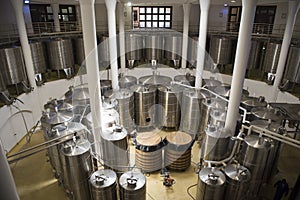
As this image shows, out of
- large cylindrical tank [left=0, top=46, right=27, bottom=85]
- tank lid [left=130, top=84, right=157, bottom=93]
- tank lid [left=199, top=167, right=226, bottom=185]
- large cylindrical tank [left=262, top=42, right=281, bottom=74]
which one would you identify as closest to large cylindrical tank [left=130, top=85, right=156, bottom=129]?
tank lid [left=130, top=84, right=157, bottom=93]

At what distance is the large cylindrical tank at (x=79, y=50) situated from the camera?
12844 mm

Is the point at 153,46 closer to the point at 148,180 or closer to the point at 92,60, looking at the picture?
the point at 92,60

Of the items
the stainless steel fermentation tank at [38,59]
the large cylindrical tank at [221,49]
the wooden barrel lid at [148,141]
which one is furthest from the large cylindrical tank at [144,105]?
the large cylindrical tank at [221,49]

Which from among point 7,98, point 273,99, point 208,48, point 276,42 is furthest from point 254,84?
point 7,98

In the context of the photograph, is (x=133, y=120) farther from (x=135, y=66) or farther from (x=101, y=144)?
(x=135, y=66)

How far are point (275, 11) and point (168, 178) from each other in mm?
13062

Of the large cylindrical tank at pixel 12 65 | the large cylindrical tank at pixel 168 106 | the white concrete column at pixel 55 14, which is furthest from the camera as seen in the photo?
the white concrete column at pixel 55 14


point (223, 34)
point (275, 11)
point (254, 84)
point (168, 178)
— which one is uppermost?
point (275, 11)

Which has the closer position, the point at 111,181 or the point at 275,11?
the point at 111,181

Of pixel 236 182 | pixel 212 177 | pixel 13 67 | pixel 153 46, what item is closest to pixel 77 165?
pixel 212 177

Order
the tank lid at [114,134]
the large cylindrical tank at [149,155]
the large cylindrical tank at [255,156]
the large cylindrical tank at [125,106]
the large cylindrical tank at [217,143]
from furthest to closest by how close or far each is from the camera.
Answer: the large cylindrical tank at [125,106] → the large cylindrical tank at [149,155] → the large cylindrical tank at [217,143] → the tank lid at [114,134] → the large cylindrical tank at [255,156]

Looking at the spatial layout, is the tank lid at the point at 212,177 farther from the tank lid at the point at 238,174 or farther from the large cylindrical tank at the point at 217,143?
the large cylindrical tank at the point at 217,143

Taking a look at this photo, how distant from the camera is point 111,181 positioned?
5.47 meters

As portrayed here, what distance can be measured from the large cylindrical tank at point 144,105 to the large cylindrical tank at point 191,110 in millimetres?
1429
